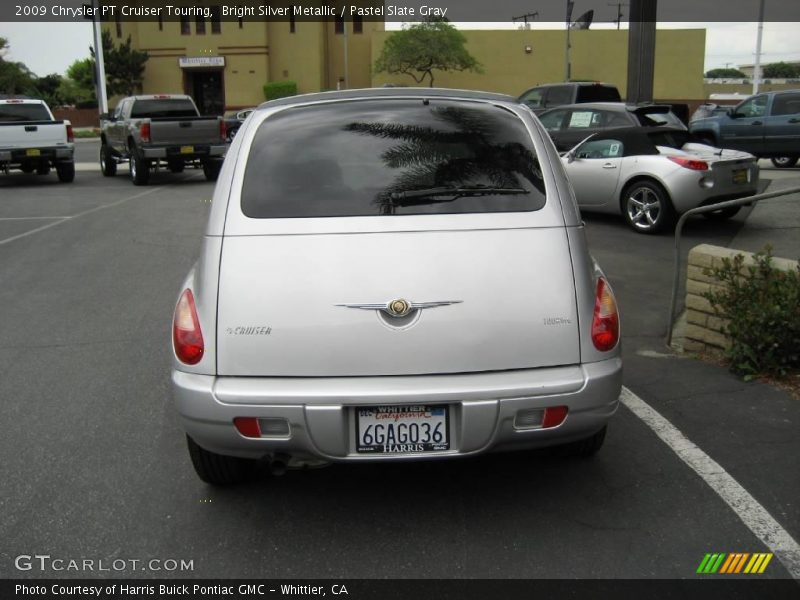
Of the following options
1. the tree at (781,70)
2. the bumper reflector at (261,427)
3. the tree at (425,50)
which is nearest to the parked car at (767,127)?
the bumper reflector at (261,427)

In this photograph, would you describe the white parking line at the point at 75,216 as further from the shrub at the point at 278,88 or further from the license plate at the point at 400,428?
the shrub at the point at 278,88

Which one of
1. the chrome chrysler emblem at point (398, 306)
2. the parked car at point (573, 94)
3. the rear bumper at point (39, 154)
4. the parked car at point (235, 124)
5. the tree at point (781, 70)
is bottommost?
the rear bumper at point (39, 154)

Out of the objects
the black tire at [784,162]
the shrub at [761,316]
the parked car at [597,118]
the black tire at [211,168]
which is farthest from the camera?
the black tire at [211,168]

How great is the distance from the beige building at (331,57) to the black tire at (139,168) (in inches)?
1508

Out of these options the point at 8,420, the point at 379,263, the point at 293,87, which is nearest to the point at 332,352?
the point at 379,263

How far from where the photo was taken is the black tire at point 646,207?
10734 millimetres

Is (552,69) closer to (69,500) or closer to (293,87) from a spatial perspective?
(293,87)

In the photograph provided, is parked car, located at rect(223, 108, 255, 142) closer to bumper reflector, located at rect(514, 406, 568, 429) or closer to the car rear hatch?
the car rear hatch

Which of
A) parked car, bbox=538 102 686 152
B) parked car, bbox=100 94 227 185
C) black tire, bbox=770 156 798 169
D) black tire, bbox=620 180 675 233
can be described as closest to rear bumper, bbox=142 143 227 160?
parked car, bbox=100 94 227 185

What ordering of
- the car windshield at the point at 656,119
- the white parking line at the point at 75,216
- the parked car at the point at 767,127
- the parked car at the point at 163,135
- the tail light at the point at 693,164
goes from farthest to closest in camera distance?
the parked car at the point at 767,127
the parked car at the point at 163,135
the car windshield at the point at 656,119
the white parking line at the point at 75,216
the tail light at the point at 693,164

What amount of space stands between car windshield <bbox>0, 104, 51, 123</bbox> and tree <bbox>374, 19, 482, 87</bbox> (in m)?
39.1

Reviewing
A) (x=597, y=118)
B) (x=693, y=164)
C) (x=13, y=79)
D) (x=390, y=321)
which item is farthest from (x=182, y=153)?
(x=13, y=79)

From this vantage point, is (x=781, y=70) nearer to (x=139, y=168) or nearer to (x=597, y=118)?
(x=597, y=118)

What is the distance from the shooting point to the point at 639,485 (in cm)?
385
